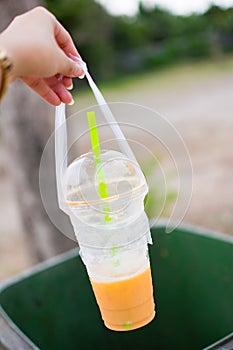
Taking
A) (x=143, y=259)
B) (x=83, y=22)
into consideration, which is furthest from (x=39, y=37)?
(x=83, y=22)

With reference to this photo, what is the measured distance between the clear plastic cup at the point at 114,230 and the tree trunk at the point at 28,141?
169 centimetres

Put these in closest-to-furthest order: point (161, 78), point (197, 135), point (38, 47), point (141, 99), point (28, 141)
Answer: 1. point (38, 47)
2. point (28, 141)
3. point (197, 135)
4. point (141, 99)
5. point (161, 78)

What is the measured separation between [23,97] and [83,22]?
538 inches

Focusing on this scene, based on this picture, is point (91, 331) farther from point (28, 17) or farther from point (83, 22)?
point (83, 22)

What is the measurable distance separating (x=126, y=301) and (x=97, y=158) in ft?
0.97

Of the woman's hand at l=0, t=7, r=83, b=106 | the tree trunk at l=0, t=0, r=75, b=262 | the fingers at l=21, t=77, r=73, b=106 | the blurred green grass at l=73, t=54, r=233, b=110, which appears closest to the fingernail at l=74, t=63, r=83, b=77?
the woman's hand at l=0, t=7, r=83, b=106

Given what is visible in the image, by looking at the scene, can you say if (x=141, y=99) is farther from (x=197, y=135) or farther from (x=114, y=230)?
(x=114, y=230)

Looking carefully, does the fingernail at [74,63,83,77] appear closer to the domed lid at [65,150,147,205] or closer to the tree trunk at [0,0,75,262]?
the domed lid at [65,150,147,205]

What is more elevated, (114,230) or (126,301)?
(114,230)

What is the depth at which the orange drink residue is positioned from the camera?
125 centimetres

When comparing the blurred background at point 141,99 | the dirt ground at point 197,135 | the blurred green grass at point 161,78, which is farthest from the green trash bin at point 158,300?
the blurred green grass at point 161,78

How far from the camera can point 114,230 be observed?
125cm

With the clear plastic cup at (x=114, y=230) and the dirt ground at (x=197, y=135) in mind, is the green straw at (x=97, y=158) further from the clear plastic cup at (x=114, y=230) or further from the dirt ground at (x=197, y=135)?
the dirt ground at (x=197, y=135)

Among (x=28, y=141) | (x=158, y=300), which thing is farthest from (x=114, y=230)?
(x=28, y=141)
